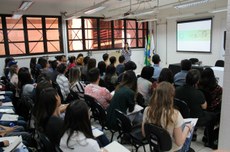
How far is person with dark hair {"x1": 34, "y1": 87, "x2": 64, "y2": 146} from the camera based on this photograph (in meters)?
1.82

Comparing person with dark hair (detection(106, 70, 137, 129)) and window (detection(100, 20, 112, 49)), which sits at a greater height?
window (detection(100, 20, 112, 49))

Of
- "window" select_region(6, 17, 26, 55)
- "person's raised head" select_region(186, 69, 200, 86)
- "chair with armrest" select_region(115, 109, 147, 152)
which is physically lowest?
"chair with armrest" select_region(115, 109, 147, 152)

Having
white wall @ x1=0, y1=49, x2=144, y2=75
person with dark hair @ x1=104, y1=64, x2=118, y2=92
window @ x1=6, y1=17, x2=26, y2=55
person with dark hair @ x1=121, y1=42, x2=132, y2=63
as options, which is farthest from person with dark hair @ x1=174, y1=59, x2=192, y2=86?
window @ x1=6, y1=17, x2=26, y2=55

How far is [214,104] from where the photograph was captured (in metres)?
2.97

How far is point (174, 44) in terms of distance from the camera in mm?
9180

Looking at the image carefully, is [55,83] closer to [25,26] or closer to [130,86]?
[130,86]

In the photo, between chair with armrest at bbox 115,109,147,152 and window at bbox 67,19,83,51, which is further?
window at bbox 67,19,83,51

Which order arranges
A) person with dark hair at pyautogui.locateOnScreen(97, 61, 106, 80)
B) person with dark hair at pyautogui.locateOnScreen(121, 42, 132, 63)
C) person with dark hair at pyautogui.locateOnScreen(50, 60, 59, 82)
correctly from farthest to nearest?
person with dark hair at pyautogui.locateOnScreen(121, 42, 132, 63) < person with dark hair at pyautogui.locateOnScreen(97, 61, 106, 80) < person with dark hair at pyautogui.locateOnScreen(50, 60, 59, 82)

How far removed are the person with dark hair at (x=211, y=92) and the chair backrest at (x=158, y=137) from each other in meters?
1.45

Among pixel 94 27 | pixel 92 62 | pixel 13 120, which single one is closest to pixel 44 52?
pixel 94 27

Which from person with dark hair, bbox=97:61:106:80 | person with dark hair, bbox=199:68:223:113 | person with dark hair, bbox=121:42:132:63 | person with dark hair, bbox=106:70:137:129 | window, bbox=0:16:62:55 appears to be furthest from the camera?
person with dark hair, bbox=121:42:132:63

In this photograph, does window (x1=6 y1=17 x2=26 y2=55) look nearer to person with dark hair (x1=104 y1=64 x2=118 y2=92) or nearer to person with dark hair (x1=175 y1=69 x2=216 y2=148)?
person with dark hair (x1=104 y1=64 x2=118 y2=92)

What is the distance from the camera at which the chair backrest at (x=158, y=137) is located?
1784 millimetres

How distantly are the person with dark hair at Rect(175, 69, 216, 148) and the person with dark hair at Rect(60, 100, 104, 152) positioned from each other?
1636mm
